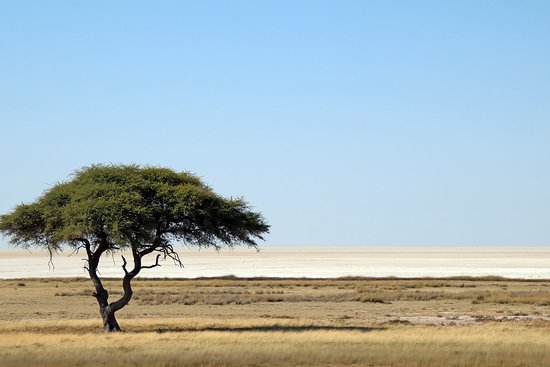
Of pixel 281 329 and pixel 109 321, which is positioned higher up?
pixel 109 321

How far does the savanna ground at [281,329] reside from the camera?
84.8ft

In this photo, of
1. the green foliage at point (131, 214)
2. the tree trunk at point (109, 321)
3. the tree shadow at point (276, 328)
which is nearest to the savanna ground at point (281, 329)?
the tree shadow at point (276, 328)

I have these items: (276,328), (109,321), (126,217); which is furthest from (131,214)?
(276,328)

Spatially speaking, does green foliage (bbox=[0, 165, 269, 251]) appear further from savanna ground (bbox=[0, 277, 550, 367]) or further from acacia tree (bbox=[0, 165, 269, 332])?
savanna ground (bbox=[0, 277, 550, 367])

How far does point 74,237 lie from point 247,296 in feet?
89.1

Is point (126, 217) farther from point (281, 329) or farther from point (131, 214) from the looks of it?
point (281, 329)

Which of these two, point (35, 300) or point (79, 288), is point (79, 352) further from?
point (79, 288)

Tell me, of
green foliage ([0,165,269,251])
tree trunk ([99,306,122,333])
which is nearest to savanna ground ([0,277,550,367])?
tree trunk ([99,306,122,333])

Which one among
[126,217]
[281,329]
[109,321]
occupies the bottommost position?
[281,329]

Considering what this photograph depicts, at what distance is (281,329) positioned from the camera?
121 ft

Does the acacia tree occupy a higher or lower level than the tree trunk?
higher

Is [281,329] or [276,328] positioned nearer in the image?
[281,329]

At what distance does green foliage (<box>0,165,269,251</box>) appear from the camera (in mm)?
35812

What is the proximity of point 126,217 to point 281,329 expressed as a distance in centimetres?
717
